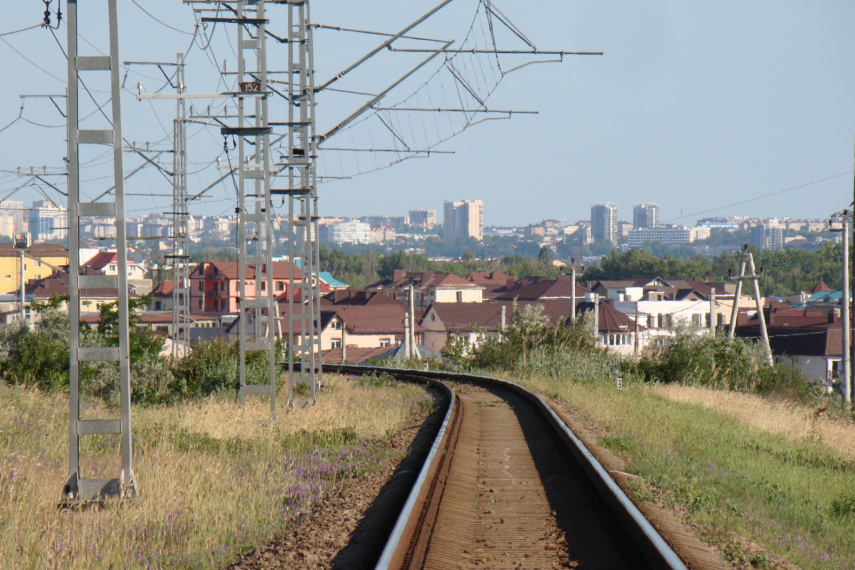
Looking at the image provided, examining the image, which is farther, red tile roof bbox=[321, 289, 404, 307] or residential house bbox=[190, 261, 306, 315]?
residential house bbox=[190, 261, 306, 315]

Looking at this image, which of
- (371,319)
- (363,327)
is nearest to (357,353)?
(363,327)

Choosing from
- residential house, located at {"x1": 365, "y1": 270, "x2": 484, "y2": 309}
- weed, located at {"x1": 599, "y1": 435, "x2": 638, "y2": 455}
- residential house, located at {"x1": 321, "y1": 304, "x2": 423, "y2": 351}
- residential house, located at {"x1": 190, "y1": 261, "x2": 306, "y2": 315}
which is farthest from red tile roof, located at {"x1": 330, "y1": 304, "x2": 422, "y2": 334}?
weed, located at {"x1": 599, "y1": 435, "x2": 638, "y2": 455}

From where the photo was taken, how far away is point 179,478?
1021cm

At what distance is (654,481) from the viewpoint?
33.6 ft

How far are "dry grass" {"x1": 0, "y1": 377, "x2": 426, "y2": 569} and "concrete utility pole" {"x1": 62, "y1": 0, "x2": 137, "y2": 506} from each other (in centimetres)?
32

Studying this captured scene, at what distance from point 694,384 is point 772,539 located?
80.9 feet

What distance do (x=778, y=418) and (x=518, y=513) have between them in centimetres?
1709

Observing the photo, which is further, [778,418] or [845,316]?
[845,316]

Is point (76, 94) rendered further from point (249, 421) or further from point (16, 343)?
point (16, 343)

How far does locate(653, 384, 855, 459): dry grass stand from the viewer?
20812 millimetres

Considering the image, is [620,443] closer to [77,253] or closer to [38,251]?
[77,253]

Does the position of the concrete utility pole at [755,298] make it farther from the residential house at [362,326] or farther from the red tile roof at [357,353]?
the residential house at [362,326]

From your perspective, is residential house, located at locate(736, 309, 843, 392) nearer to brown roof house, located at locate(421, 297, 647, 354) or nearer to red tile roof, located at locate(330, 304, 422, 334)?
brown roof house, located at locate(421, 297, 647, 354)

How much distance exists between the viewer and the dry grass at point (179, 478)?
744 centimetres
